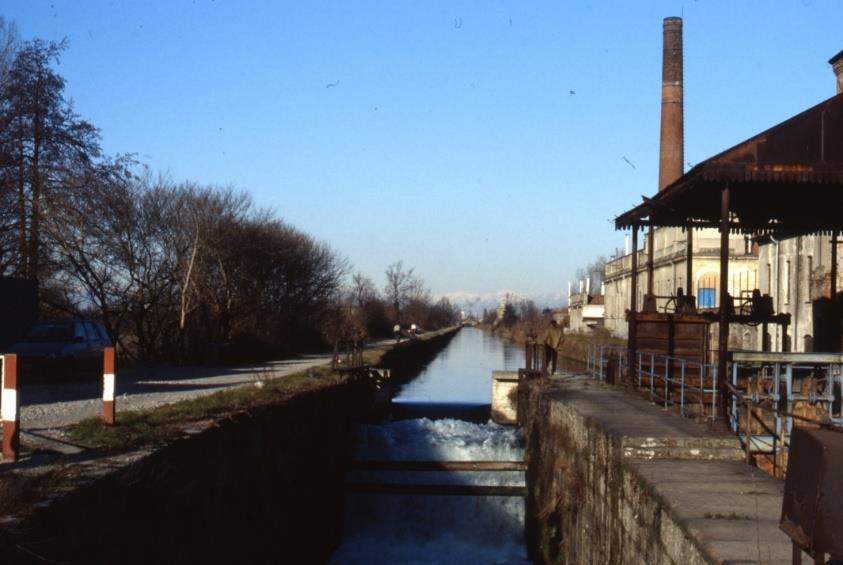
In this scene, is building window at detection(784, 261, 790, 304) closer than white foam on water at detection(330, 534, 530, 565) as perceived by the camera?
No

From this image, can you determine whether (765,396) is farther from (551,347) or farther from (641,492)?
(551,347)

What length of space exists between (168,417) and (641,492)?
5.63 meters

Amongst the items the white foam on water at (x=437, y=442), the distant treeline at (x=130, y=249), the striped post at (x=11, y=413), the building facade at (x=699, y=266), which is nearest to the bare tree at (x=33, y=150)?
the distant treeline at (x=130, y=249)

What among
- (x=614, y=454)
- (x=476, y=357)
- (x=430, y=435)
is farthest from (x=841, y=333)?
(x=476, y=357)

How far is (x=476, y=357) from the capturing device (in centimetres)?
6756

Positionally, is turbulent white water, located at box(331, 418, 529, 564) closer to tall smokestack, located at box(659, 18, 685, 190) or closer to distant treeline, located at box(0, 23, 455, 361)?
distant treeline, located at box(0, 23, 455, 361)

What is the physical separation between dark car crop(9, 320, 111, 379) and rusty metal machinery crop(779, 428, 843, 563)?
16.2 metres

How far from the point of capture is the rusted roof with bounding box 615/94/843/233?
1311cm

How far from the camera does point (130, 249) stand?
3055 cm

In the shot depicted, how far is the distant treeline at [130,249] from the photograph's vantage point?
25172 millimetres

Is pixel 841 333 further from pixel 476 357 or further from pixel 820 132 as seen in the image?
pixel 476 357

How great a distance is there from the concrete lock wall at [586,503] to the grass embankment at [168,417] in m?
4.26

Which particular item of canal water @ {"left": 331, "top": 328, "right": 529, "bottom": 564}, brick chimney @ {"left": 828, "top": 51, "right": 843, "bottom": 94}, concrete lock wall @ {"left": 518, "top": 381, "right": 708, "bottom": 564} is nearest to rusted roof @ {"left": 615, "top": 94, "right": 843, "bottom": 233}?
concrete lock wall @ {"left": 518, "top": 381, "right": 708, "bottom": 564}

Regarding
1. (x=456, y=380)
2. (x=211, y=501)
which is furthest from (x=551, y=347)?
(x=456, y=380)
